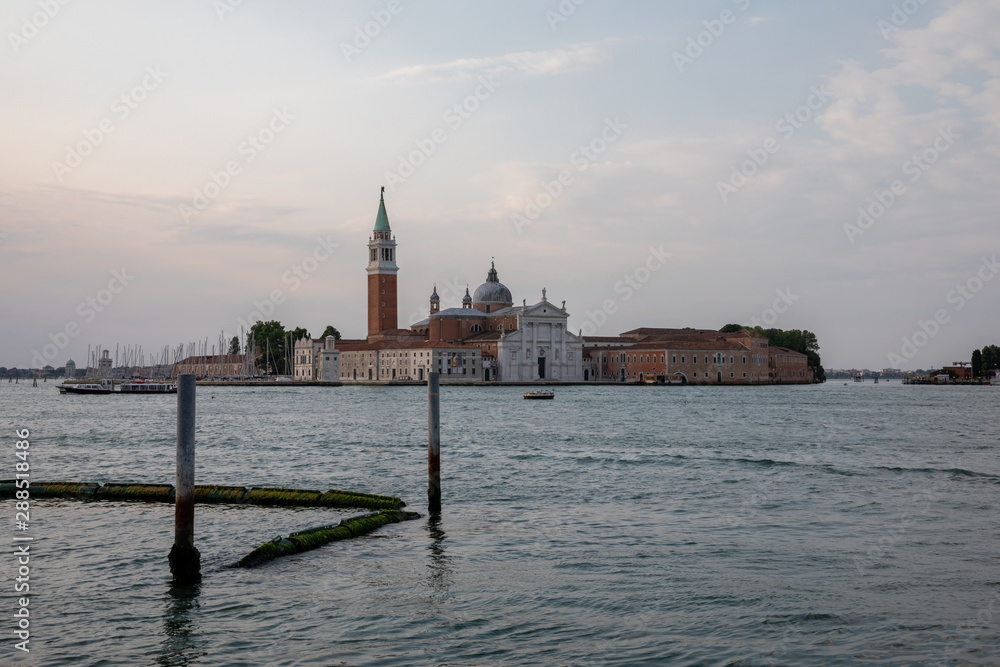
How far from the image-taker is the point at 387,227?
10731cm

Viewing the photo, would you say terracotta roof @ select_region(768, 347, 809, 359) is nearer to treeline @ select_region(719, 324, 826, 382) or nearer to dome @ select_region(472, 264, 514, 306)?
treeline @ select_region(719, 324, 826, 382)

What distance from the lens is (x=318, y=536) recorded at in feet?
34.3

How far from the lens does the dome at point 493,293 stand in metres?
113

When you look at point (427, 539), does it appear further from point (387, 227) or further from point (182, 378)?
point (387, 227)

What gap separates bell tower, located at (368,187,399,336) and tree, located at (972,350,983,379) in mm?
81014

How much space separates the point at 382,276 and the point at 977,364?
275 ft

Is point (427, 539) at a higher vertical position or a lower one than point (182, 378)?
lower

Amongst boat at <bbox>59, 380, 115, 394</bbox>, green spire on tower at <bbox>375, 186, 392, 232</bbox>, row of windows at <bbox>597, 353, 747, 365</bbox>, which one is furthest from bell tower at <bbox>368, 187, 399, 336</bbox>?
boat at <bbox>59, 380, 115, 394</bbox>

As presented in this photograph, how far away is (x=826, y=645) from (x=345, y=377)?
4045 inches

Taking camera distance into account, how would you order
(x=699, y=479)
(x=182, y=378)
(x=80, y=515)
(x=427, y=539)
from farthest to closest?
(x=699, y=479) → (x=80, y=515) → (x=427, y=539) → (x=182, y=378)

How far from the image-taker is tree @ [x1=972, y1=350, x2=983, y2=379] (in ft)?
424

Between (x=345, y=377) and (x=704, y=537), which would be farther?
(x=345, y=377)

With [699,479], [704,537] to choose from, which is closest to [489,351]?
[699,479]

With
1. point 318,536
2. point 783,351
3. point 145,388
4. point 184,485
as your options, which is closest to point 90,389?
point 145,388
